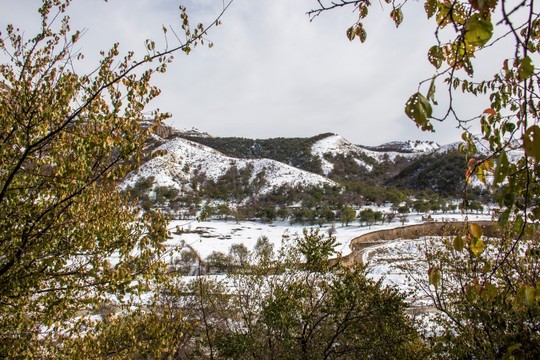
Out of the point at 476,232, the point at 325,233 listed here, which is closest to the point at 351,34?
the point at 476,232

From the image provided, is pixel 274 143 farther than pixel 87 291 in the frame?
Yes

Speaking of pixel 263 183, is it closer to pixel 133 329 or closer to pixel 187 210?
pixel 187 210

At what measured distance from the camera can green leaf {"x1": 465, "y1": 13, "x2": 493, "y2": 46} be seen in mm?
1109

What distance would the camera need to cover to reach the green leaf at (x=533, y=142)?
914 mm

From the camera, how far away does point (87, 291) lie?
203 inches

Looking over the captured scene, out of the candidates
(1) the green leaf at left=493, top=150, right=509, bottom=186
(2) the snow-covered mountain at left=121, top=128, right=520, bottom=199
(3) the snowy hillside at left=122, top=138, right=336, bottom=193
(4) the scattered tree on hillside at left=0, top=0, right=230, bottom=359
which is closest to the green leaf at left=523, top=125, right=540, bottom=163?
(1) the green leaf at left=493, top=150, right=509, bottom=186

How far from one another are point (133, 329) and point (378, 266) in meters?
33.7

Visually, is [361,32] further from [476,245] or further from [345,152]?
[345,152]

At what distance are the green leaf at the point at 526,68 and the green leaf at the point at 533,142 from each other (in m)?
0.52

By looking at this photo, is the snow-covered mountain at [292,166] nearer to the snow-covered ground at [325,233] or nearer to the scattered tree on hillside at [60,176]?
the snow-covered ground at [325,233]

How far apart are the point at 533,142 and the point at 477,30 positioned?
509mm

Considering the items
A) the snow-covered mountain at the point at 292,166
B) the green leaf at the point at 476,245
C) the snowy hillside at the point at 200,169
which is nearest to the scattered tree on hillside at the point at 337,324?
the green leaf at the point at 476,245

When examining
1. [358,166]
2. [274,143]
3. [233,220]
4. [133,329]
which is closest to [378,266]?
[133,329]

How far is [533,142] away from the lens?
0.92m
